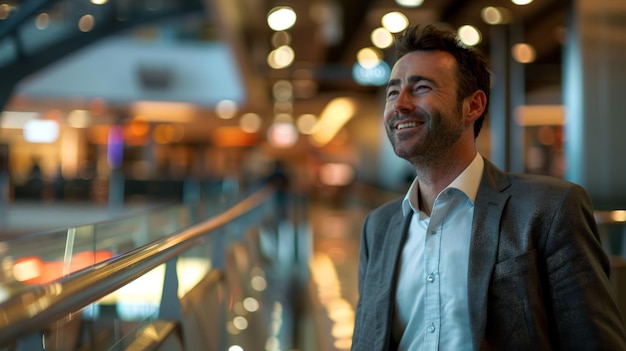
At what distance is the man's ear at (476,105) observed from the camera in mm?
1910

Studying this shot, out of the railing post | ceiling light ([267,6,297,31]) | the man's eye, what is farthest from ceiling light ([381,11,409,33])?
the man's eye

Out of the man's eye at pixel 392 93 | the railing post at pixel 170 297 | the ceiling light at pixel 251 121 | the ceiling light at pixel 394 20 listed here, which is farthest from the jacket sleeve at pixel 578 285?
the ceiling light at pixel 251 121

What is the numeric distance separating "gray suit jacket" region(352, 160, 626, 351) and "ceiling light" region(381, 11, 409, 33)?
392 inches

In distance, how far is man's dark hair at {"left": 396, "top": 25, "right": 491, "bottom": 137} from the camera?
1.88 m

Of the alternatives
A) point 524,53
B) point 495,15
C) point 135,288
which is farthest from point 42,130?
point 135,288

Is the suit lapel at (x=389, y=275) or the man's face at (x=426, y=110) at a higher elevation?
the man's face at (x=426, y=110)

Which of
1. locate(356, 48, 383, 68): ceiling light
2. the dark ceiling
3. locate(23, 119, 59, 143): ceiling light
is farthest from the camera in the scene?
locate(23, 119, 59, 143): ceiling light

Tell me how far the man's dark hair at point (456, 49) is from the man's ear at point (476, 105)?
0.01m

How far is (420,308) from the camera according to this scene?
1.83m

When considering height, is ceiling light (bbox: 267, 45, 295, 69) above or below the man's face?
above

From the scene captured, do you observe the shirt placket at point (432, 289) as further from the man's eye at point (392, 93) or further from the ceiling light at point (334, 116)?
the ceiling light at point (334, 116)

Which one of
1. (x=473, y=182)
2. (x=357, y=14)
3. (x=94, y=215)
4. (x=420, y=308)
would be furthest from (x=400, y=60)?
(x=94, y=215)

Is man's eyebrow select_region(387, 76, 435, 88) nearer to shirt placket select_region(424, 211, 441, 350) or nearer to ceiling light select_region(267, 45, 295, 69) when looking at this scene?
shirt placket select_region(424, 211, 441, 350)

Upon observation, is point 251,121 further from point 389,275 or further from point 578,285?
point 578,285
